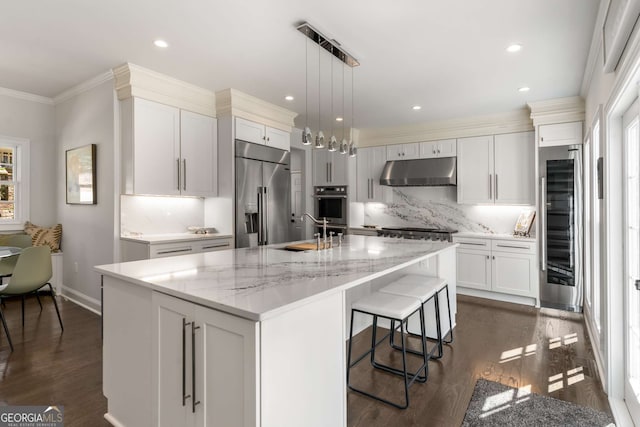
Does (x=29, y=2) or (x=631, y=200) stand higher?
(x=29, y=2)

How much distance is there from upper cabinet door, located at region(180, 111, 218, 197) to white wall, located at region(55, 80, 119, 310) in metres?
0.72

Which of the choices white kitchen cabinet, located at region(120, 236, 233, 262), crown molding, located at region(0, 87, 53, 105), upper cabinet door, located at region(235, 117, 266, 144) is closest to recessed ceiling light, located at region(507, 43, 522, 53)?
upper cabinet door, located at region(235, 117, 266, 144)

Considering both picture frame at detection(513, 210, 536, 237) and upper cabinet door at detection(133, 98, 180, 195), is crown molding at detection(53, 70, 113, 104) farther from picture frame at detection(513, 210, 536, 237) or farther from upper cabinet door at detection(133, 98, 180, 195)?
picture frame at detection(513, 210, 536, 237)

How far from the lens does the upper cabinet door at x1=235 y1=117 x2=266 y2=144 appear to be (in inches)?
173

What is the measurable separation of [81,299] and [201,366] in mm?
3697

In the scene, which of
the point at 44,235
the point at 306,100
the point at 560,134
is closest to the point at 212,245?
the point at 306,100

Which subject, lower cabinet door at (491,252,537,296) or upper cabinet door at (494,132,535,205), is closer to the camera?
lower cabinet door at (491,252,537,296)

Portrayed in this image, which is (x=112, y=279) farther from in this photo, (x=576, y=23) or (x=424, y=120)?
(x=424, y=120)

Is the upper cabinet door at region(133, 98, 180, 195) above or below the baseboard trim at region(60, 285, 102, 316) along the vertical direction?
above

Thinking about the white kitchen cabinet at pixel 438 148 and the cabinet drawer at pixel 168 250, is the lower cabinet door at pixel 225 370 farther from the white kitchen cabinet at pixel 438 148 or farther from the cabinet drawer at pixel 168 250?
the white kitchen cabinet at pixel 438 148

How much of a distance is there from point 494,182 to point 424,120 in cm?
138

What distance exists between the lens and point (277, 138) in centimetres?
502

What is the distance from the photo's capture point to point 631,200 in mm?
2176

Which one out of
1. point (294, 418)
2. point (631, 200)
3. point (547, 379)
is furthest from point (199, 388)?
point (631, 200)
